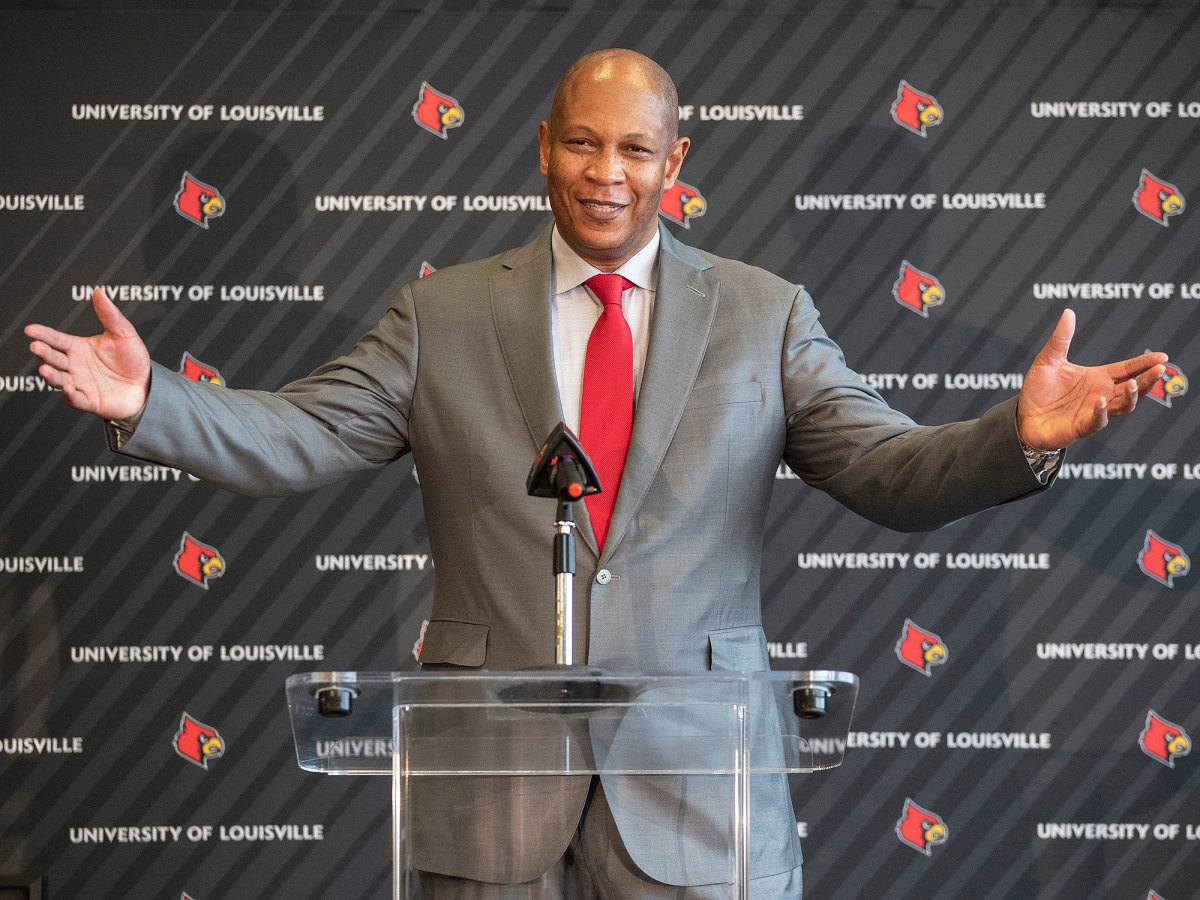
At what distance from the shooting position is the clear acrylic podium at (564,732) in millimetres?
1350

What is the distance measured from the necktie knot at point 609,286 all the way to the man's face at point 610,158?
0.16ft

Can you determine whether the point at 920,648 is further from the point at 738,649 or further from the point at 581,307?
the point at 581,307

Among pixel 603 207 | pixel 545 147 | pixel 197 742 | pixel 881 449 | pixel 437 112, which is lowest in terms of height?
pixel 197 742

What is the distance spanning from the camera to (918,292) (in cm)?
359

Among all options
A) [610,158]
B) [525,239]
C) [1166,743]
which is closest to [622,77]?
[610,158]

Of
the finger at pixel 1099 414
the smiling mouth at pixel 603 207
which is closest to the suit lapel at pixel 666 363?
the smiling mouth at pixel 603 207

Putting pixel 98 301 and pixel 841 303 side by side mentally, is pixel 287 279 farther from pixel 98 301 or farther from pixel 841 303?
pixel 98 301

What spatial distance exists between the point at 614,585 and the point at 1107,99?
2.64m

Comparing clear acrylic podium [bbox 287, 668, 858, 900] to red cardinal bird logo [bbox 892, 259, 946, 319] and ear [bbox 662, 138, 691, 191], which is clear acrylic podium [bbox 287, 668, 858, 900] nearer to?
ear [bbox 662, 138, 691, 191]

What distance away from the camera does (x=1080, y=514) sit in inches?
139

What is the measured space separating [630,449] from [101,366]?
750 mm

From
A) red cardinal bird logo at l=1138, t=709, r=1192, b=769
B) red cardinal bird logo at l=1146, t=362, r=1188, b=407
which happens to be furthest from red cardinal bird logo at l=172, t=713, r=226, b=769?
red cardinal bird logo at l=1146, t=362, r=1188, b=407

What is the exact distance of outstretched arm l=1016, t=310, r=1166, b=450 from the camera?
1564mm

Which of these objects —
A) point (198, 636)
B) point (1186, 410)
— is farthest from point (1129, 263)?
point (198, 636)
